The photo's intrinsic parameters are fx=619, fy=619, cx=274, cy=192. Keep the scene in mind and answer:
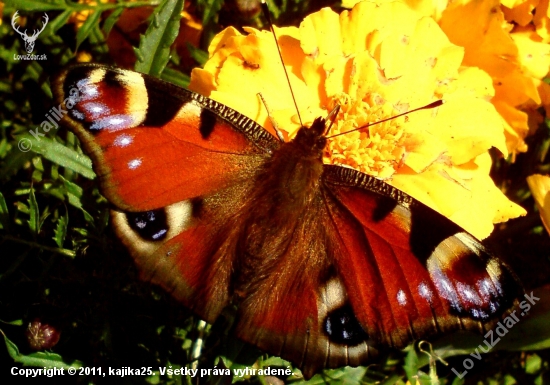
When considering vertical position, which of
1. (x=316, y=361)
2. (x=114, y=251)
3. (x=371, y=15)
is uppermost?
(x=371, y=15)

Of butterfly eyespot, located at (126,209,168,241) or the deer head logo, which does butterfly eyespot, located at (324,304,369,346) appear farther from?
the deer head logo

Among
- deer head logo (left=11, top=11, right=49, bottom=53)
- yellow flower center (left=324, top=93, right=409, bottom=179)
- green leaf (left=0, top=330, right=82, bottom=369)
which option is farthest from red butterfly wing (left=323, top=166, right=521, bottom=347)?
deer head logo (left=11, top=11, right=49, bottom=53)

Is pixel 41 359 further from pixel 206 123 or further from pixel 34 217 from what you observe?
pixel 206 123

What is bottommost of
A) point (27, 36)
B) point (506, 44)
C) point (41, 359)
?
point (41, 359)

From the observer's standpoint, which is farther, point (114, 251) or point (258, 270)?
point (114, 251)

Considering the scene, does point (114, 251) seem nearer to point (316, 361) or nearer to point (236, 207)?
point (236, 207)

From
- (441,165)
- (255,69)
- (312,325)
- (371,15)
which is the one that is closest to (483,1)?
(371,15)

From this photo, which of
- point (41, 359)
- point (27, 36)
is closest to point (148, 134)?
point (41, 359)
